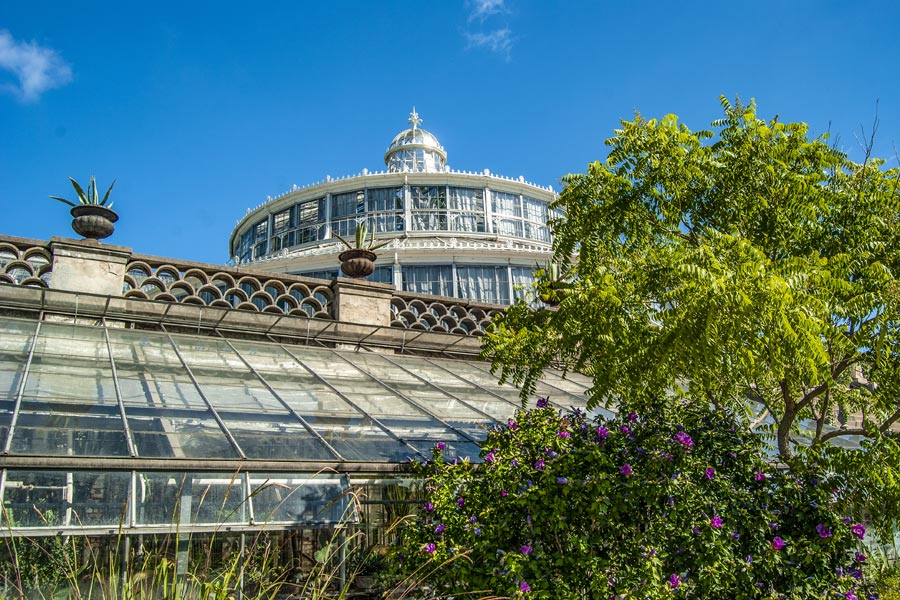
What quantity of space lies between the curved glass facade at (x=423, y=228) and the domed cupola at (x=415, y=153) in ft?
19.9

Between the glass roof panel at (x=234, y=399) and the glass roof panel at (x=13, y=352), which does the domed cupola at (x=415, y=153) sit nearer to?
the glass roof panel at (x=234, y=399)

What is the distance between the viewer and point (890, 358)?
296 inches

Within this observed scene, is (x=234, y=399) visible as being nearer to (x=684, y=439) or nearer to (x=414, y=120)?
(x=684, y=439)

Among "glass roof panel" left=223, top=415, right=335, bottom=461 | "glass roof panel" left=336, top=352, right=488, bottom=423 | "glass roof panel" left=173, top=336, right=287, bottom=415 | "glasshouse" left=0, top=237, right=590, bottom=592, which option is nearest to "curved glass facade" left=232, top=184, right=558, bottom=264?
"glasshouse" left=0, top=237, right=590, bottom=592

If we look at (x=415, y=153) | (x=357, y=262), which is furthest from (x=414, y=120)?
(x=357, y=262)

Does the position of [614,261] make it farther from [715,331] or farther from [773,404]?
[773,404]

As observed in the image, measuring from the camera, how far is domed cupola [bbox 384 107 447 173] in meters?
47.7

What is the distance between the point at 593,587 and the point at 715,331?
249 cm

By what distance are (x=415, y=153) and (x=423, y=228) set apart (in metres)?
9.68

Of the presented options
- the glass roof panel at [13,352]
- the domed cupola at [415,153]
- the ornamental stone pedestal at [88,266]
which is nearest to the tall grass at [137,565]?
the glass roof panel at [13,352]

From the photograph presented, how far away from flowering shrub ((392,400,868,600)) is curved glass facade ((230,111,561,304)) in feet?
89.6

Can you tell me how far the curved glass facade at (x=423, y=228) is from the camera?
3525 cm

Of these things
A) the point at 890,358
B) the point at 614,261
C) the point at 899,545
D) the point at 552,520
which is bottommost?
the point at 899,545

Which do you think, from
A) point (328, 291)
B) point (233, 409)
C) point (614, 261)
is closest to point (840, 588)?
point (614, 261)
